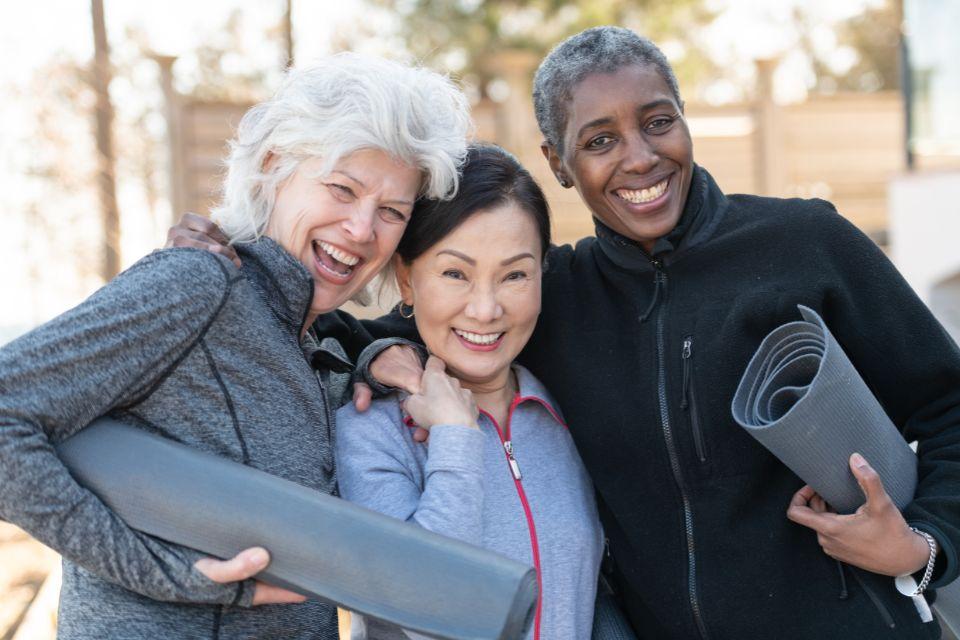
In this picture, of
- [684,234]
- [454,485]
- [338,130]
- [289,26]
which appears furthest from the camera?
[289,26]

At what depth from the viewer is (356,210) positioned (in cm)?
190

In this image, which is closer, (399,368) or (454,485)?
(454,485)

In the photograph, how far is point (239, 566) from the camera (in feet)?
4.91

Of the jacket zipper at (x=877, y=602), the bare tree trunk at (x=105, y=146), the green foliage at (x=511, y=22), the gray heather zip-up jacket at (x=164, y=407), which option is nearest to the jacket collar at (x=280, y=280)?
the gray heather zip-up jacket at (x=164, y=407)

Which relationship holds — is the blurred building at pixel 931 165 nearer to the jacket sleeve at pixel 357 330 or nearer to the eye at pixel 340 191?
the jacket sleeve at pixel 357 330

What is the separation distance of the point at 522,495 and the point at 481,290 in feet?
1.39

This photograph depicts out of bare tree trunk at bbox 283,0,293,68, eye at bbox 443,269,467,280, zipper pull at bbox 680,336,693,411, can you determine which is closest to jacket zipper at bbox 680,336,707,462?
zipper pull at bbox 680,336,693,411

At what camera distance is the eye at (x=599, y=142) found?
208cm

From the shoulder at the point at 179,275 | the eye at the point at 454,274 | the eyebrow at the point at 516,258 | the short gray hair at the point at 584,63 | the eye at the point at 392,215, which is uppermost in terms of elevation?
the short gray hair at the point at 584,63

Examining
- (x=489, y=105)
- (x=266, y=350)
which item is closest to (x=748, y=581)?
(x=266, y=350)

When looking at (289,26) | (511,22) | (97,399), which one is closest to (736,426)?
(97,399)

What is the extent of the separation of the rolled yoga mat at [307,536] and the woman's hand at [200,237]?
0.36 metres

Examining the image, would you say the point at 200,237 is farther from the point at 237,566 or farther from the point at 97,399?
the point at 237,566

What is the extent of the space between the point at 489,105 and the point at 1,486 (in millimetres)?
9264
